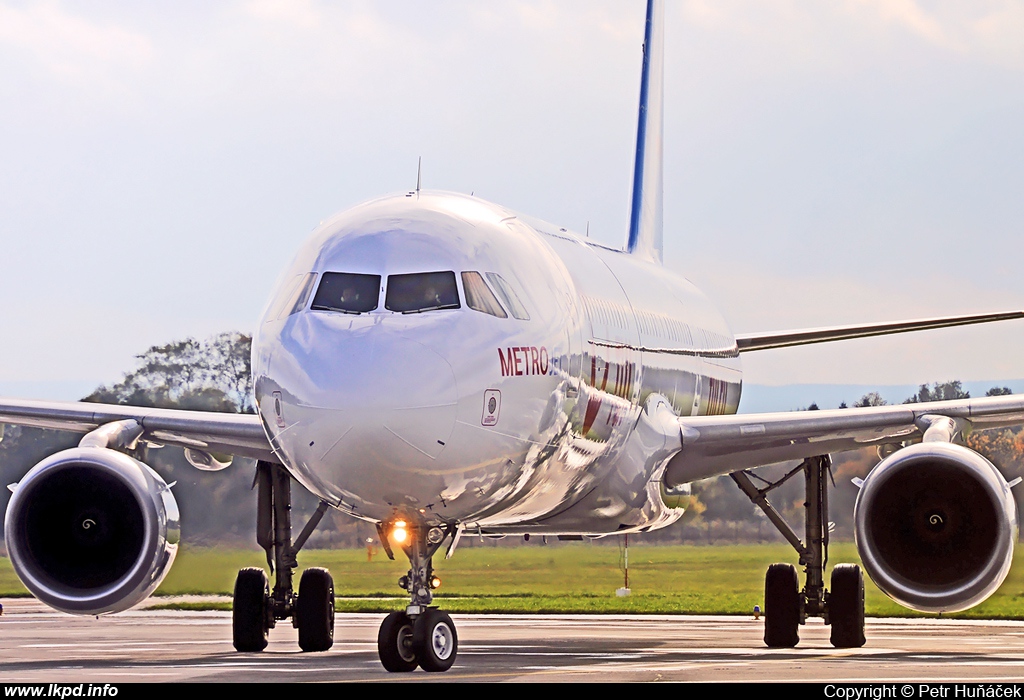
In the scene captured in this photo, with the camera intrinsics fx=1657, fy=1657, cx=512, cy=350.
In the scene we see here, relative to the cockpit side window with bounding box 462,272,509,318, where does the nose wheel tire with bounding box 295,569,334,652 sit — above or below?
below

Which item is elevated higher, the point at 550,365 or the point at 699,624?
the point at 550,365

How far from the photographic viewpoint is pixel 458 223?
12.1 m

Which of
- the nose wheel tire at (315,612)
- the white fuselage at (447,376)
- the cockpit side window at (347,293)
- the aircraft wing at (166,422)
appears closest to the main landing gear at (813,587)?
the white fuselage at (447,376)

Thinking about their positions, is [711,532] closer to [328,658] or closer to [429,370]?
[328,658]

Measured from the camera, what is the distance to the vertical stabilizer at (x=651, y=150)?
23578 mm

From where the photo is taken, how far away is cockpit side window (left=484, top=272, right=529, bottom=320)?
1165 centimetres

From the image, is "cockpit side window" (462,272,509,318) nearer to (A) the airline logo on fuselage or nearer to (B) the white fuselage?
(B) the white fuselage

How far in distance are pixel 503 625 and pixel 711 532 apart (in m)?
6.10

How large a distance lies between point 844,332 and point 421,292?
977 cm

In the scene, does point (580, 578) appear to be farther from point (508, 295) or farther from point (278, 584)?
point (508, 295)

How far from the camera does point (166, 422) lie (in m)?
15.3

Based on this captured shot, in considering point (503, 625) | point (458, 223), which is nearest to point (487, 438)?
point (458, 223)

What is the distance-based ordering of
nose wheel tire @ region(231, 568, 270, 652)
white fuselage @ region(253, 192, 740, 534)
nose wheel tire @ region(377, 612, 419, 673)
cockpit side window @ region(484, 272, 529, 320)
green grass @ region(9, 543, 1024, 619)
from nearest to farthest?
white fuselage @ region(253, 192, 740, 534) < cockpit side window @ region(484, 272, 529, 320) < nose wheel tire @ region(377, 612, 419, 673) < nose wheel tire @ region(231, 568, 270, 652) < green grass @ region(9, 543, 1024, 619)

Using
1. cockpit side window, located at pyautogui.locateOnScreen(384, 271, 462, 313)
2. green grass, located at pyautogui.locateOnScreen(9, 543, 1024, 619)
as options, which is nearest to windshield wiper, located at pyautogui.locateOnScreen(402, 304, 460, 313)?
cockpit side window, located at pyautogui.locateOnScreen(384, 271, 462, 313)
